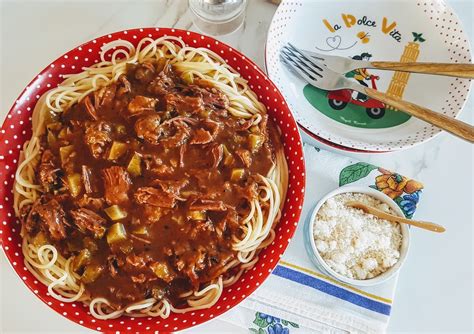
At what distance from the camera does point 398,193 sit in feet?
11.6

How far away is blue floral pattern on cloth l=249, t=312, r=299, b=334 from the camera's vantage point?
3.39 metres

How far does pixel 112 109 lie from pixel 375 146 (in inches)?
63.9

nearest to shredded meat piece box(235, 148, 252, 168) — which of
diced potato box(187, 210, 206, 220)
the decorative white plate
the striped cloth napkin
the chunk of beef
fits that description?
diced potato box(187, 210, 206, 220)

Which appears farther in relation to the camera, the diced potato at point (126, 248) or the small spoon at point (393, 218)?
the small spoon at point (393, 218)

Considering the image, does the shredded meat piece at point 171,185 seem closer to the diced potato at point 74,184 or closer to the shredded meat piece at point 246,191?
the shredded meat piece at point 246,191

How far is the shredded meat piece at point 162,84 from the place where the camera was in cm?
315

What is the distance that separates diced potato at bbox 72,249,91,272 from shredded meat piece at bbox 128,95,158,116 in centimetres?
81

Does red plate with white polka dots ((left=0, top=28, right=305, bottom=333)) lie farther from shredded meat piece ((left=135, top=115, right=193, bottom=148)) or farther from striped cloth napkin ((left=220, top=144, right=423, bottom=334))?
shredded meat piece ((left=135, top=115, right=193, bottom=148))

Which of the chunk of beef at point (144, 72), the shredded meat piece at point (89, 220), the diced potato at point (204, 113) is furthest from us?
the chunk of beef at point (144, 72)

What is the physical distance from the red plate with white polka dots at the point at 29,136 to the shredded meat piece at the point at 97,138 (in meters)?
0.50

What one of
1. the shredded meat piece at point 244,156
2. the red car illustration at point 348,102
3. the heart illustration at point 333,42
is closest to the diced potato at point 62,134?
the shredded meat piece at point 244,156

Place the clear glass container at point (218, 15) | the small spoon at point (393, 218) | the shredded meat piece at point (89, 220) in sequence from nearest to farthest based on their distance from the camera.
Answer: the shredded meat piece at point (89, 220), the small spoon at point (393, 218), the clear glass container at point (218, 15)

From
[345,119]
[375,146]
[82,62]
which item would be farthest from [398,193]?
[82,62]

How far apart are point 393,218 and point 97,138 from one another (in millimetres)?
1834
